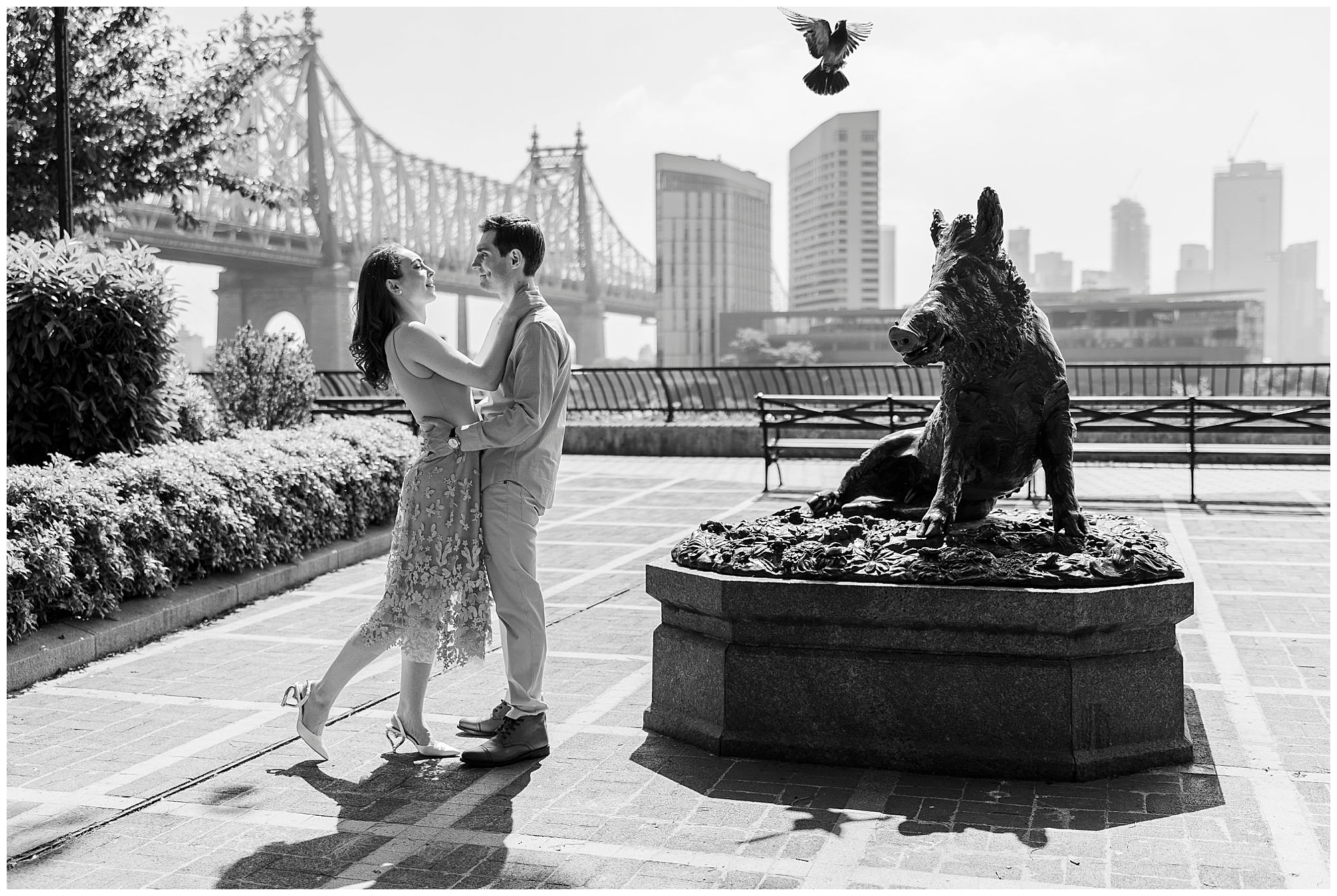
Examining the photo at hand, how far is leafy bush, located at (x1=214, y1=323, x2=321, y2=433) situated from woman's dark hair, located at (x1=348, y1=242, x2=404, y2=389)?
849cm

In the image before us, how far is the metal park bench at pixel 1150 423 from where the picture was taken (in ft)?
37.2

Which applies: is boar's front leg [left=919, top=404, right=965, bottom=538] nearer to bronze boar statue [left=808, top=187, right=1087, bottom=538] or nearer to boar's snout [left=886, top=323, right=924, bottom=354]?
bronze boar statue [left=808, top=187, right=1087, bottom=538]

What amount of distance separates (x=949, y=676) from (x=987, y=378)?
3.40 ft

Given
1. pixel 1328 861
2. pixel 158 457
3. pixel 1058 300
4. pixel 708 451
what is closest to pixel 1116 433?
pixel 708 451

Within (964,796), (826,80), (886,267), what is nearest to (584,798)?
(964,796)

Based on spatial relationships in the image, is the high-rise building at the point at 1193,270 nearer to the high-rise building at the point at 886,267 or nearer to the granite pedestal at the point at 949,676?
the high-rise building at the point at 886,267

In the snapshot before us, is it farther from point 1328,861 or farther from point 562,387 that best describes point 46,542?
point 1328,861

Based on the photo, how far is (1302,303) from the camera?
414ft

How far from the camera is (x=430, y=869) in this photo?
10.8 feet

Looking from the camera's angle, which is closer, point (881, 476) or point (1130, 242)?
point (881, 476)

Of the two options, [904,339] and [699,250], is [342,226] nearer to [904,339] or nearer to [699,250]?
[904,339]

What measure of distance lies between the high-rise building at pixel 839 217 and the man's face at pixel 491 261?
324ft

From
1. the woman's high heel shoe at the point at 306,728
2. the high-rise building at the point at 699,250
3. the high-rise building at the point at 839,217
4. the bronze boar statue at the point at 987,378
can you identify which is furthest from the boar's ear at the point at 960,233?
the high-rise building at the point at 839,217

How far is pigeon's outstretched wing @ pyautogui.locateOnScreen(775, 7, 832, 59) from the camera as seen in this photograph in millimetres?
4066
